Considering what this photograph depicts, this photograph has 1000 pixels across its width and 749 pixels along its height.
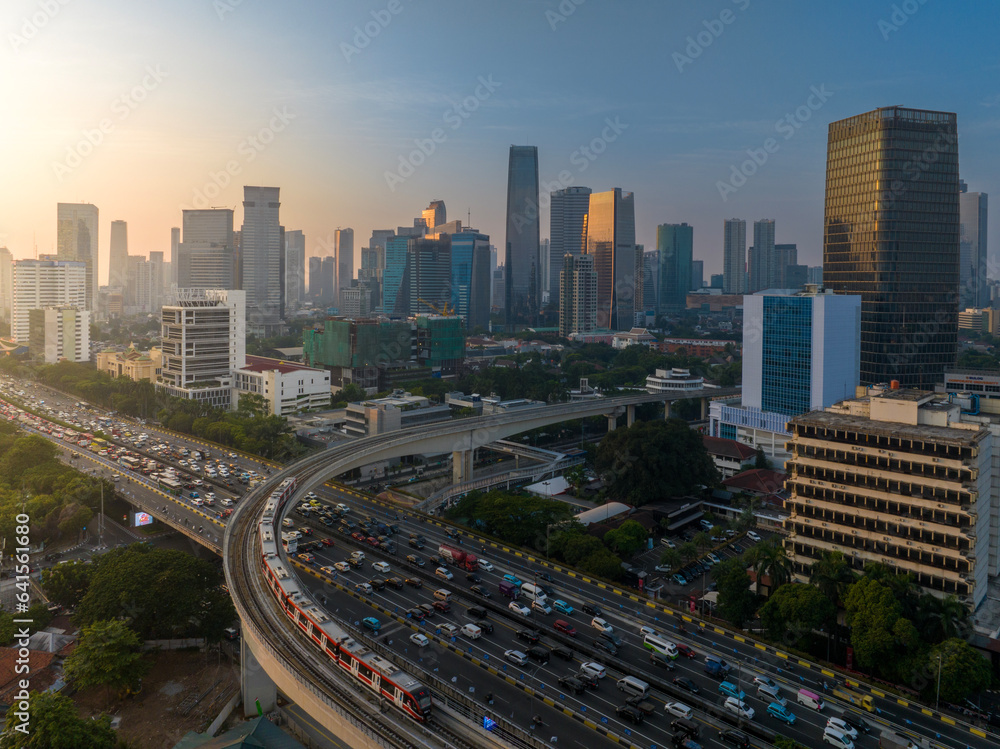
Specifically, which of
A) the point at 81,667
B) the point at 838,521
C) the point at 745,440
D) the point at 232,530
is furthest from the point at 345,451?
the point at 745,440

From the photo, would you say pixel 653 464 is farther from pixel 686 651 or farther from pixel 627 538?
pixel 686 651

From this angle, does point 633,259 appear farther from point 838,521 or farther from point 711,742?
A: point 711,742

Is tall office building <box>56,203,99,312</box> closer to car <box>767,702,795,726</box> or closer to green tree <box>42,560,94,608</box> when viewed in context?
green tree <box>42,560,94,608</box>

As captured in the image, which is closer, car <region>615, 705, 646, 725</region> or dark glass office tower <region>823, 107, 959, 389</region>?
car <region>615, 705, 646, 725</region>

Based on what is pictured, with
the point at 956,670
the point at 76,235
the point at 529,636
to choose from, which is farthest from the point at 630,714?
the point at 76,235

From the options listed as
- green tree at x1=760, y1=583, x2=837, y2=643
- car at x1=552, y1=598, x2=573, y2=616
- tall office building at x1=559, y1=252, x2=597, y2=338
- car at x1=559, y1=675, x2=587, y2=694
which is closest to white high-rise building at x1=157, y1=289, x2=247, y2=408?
car at x1=552, y1=598, x2=573, y2=616

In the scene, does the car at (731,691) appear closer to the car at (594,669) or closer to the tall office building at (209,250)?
the car at (594,669)
